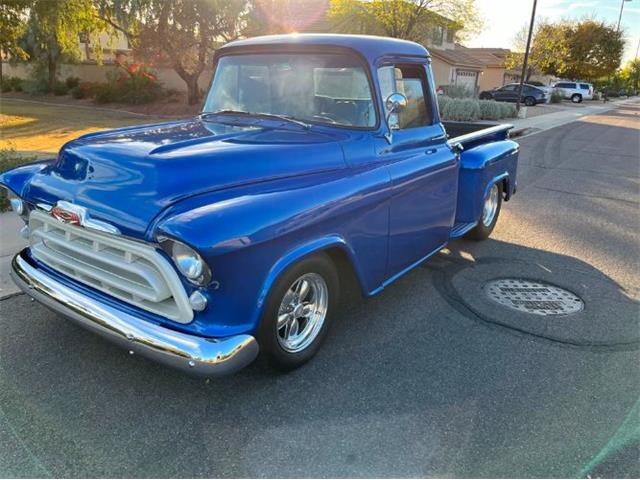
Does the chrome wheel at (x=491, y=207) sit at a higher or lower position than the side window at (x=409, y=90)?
lower

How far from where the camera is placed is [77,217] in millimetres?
2588

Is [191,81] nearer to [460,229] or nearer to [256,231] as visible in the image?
[460,229]

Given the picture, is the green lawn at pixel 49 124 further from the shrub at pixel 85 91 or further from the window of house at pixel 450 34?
the window of house at pixel 450 34

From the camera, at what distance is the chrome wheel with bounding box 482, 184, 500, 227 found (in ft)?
17.9

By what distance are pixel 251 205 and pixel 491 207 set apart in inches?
153

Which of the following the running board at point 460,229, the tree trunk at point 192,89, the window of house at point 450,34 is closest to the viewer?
the running board at point 460,229

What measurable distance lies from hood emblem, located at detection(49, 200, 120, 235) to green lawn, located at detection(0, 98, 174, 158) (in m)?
7.47

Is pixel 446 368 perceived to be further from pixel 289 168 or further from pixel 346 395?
pixel 289 168

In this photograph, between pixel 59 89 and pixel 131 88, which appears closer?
pixel 131 88

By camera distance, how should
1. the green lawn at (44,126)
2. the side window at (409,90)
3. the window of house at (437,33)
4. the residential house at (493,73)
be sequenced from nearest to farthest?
the side window at (409,90)
the green lawn at (44,126)
the window of house at (437,33)
the residential house at (493,73)

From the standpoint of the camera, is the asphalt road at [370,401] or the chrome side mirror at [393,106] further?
the chrome side mirror at [393,106]

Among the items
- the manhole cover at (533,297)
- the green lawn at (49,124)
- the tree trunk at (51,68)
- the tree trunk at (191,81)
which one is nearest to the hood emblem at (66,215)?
the manhole cover at (533,297)

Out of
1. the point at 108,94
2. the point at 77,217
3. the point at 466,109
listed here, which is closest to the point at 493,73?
the point at 466,109

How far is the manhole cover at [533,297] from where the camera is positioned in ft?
13.1
